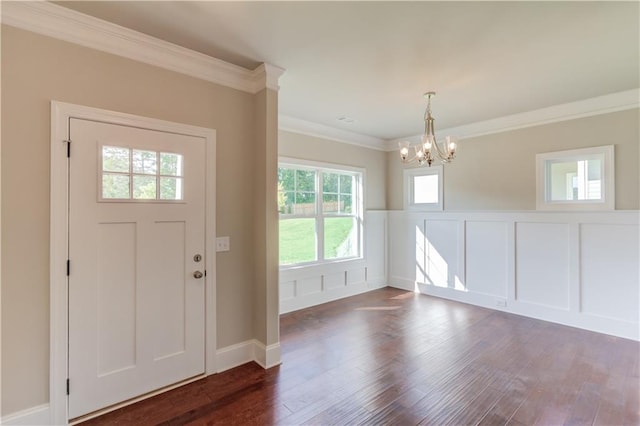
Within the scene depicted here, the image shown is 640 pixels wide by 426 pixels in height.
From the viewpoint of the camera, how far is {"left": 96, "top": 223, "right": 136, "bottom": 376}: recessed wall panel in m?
2.13

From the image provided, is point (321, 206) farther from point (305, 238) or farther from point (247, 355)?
point (247, 355)

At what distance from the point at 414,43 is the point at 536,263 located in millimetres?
3328

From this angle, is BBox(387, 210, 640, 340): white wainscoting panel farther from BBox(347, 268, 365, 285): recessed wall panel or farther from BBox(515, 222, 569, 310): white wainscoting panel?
BBox(347, 268, 365, 285): recessed wall panel

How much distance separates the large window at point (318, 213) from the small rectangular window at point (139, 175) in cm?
182

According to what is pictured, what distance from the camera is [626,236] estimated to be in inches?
131

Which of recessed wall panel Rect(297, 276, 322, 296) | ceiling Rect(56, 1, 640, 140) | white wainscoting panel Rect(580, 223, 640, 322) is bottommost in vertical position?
recessed wall panel Rect(297, 276, 322, 296)

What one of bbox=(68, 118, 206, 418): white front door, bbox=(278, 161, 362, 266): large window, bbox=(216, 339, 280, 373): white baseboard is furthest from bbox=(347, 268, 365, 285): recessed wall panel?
bbox=(68, 118, 206, 418): white front door

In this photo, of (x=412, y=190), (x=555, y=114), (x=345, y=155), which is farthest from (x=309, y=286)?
(x=555, y=114)

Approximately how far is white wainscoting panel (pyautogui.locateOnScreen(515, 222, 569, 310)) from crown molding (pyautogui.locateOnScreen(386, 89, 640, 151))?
1.34m

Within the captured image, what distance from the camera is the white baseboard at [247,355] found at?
2678mm

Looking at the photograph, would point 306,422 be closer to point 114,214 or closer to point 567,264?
point 114,214

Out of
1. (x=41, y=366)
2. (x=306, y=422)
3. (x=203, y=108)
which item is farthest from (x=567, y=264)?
(x=41, y=366)

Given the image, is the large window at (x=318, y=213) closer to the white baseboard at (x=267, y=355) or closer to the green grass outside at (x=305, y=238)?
the green grass outside at (x=305, y=238)

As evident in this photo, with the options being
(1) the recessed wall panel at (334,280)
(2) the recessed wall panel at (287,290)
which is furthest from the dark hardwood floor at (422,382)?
(1) the recessed wall panel at (334,280)
